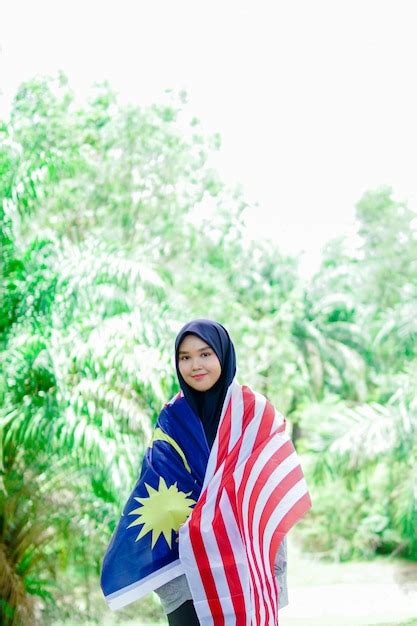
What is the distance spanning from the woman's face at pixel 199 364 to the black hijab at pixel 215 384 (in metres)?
0.02

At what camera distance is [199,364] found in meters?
2.40

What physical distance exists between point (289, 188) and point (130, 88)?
12137 millimetres

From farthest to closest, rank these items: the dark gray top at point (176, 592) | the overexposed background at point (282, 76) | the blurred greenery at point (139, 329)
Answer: the overexposed background at point (282, 76) → the blurred greenery at point (139, 329) → the dark gray top at point (176, 592)

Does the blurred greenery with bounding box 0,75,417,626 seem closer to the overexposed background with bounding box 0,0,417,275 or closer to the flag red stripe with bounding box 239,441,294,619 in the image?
the overexposed background with bounding box 0,0,417,275

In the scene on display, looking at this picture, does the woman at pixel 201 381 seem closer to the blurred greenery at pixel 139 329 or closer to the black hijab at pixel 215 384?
the black hijab at pixel 215 384

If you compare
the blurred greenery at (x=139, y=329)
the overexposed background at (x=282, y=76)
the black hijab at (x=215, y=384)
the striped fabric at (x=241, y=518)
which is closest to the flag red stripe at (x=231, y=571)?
the striped fabric at (x=241, y=518)

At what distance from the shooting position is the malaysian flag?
90.0 inches

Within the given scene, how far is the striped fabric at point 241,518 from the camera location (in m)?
2.28

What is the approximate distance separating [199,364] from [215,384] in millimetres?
88

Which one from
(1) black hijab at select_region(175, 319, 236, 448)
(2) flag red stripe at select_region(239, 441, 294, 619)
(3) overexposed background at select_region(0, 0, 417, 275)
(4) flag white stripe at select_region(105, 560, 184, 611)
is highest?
(3) overexposed background at select_region(0, 0, 417, 275)

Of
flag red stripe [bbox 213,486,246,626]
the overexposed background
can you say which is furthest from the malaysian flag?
the overexposed background

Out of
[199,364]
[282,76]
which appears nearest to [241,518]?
[199,364]

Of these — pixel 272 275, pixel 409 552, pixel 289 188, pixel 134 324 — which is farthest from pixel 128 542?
pixel 289 188

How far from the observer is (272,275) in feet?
70.2
